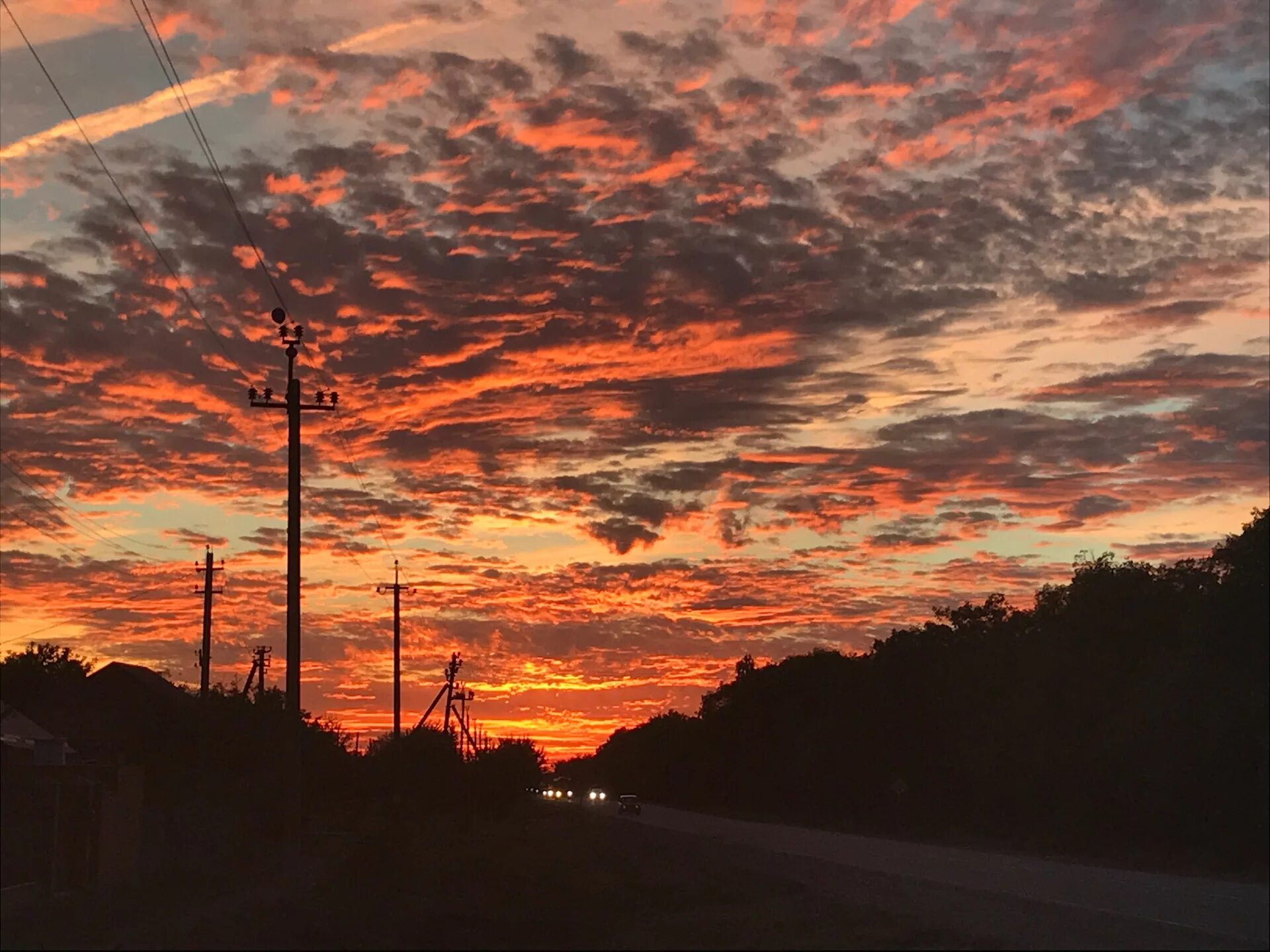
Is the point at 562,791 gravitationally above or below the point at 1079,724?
above

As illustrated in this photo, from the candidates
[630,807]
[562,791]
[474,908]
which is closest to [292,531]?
[474,908]

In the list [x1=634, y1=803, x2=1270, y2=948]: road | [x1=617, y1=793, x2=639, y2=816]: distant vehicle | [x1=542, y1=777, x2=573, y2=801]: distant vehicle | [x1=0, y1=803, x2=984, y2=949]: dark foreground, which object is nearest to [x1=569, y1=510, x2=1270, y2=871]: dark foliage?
[x1=634, y1=803, x2=1270, y2=948]: road

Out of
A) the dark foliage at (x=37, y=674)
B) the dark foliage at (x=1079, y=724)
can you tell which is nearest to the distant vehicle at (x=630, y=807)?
the dark foliage at (x=1079, y=724)

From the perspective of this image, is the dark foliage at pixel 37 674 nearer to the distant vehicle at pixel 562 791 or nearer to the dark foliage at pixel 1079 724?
the dark foliage at pixel 1079 724

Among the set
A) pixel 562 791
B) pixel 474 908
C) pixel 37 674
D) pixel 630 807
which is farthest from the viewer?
pixel 562 791

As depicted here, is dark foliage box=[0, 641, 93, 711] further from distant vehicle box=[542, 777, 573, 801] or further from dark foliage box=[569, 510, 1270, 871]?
distant vehicle box=[542, 777, 573, 801]

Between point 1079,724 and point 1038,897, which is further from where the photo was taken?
point 1079,724

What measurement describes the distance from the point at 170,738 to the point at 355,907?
22144 mm

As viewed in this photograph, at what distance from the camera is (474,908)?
25.7 meters

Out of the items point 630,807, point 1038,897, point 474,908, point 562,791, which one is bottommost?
point 1038,897

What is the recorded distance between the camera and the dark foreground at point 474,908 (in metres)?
20.4

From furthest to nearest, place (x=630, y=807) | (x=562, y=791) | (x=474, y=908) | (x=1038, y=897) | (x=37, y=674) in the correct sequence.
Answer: (x=562, y=791), (x=630, y=807), (x=37, y=674), (x=1038, y=897), (x=474, y=908)

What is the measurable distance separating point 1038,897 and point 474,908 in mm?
11005

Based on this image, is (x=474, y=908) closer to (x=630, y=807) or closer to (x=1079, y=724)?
(x=1079, y=724)
